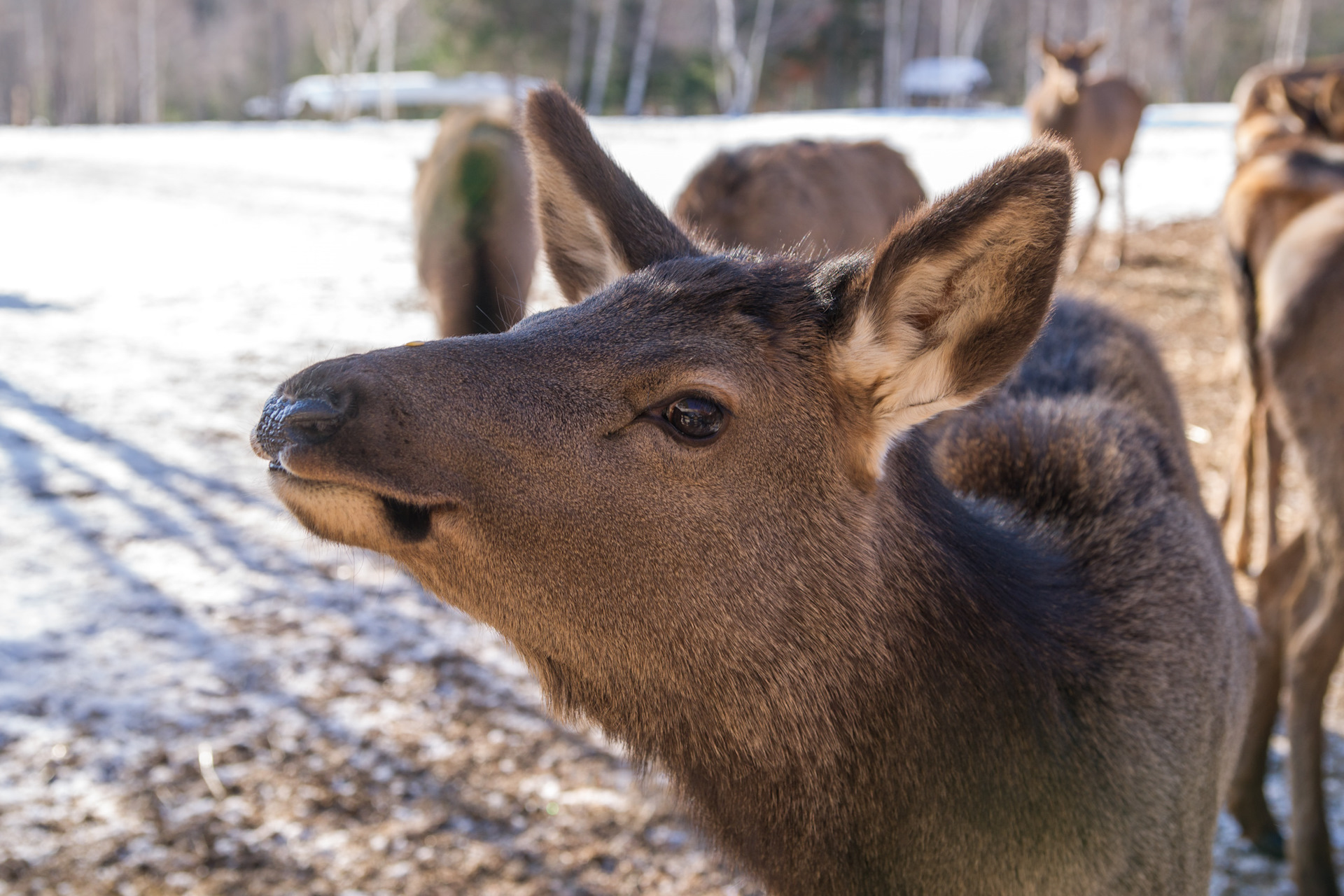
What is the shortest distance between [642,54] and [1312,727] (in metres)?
38.1

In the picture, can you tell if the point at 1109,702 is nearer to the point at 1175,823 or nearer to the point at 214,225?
the point at 1175,823

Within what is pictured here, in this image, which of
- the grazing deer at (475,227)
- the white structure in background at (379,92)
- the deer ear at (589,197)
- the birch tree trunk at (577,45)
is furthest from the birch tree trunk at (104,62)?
the deer ear at (589,197)

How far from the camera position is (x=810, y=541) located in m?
1.96

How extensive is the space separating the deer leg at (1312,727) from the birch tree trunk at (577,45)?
1482 inches

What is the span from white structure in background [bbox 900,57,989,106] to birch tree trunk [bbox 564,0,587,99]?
13714mm

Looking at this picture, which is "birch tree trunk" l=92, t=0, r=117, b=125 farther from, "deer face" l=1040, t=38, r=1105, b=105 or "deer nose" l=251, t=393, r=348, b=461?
"deer nose" l=251, t=393, r=348, b=461

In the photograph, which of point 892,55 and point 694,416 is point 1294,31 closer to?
point 892,55

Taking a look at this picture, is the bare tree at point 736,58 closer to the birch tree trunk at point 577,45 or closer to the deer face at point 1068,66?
the birch tree trunk at point 577,45

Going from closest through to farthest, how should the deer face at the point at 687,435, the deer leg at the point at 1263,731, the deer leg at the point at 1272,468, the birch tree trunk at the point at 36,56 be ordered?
the deer face at the point at 687,435
the deer leg at the point at 1263,731
the deer leg at the point at 1272,468
the birch tree trunk at the point at 36,56

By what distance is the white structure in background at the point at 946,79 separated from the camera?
40.6 meters

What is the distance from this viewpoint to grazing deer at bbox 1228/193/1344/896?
3.51 m

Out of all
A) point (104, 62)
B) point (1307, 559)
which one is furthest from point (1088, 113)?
point (104, 62)

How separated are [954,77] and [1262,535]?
130ft

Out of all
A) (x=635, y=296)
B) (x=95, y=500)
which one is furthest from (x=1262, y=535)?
(x=95, y=500)
